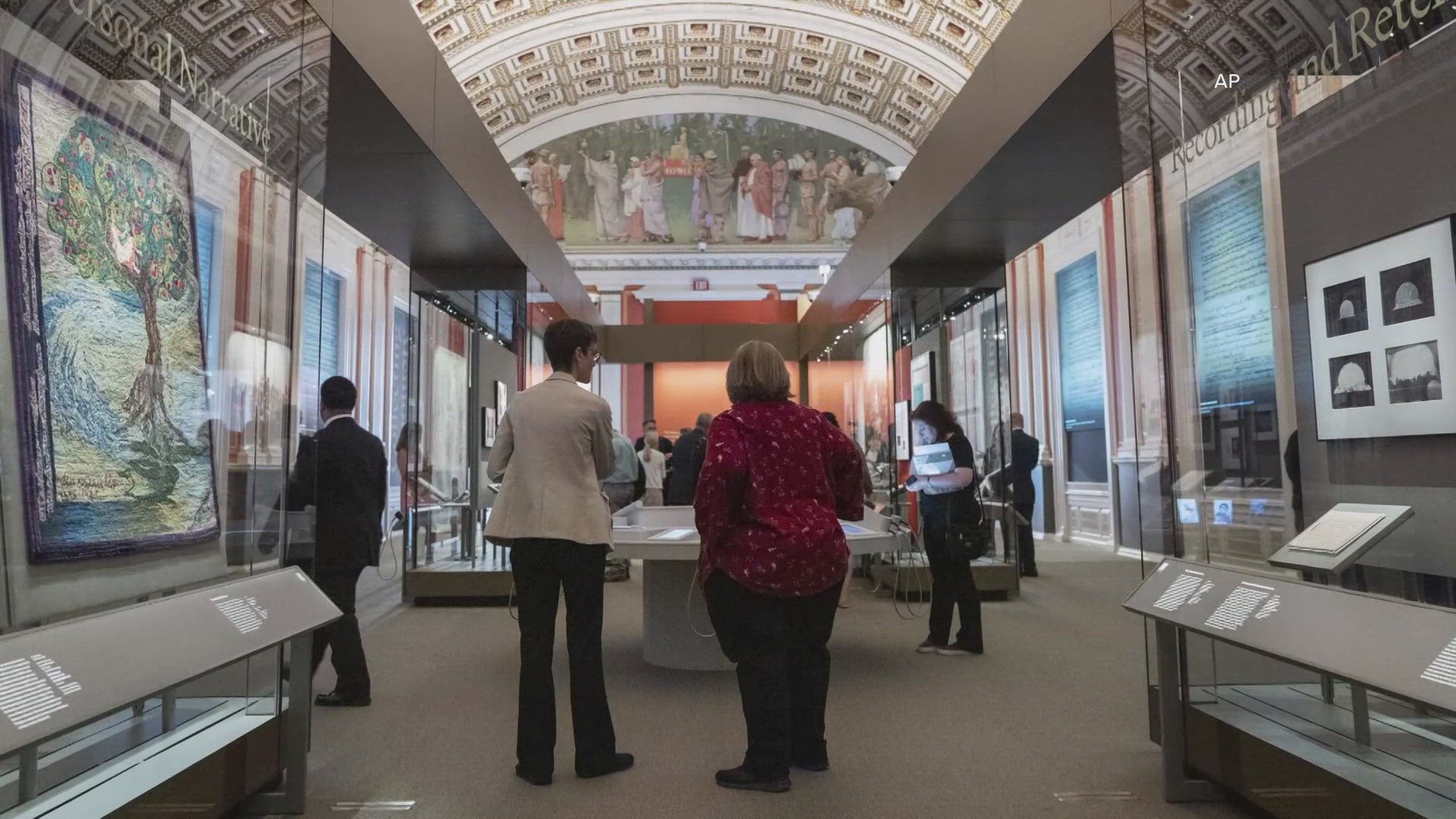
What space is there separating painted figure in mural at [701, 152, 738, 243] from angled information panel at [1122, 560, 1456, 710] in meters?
18.9

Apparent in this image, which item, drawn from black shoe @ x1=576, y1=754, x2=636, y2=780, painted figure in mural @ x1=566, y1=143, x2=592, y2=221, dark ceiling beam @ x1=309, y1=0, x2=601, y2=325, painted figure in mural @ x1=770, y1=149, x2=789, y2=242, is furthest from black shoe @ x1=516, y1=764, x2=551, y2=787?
painted figure in mural @ x1=770, y1=149, x2=789, y2=242

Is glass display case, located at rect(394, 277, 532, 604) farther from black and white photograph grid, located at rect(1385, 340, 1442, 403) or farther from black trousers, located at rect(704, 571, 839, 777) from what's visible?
black and white photograph grid, located at rect(1385, 340, 1442, 403)

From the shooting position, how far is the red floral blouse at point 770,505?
2930mm

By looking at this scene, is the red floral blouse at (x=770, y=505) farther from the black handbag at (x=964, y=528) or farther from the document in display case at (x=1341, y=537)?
the black handbag at (x=964, y=528)

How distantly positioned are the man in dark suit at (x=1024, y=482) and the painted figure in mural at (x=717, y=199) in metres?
12.6

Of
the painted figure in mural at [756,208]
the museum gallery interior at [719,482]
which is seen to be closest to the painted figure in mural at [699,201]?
the painted figure in mural at [756,208]

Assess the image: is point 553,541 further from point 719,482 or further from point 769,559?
point 769,559

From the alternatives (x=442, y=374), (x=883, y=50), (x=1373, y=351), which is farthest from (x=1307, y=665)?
(x=883, y=50)

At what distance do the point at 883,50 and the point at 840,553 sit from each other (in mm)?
15394

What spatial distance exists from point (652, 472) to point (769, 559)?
7.88m

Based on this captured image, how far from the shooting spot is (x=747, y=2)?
16.8 m

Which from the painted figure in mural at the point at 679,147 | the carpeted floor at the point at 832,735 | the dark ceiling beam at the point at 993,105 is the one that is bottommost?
the carpeted floor at the point at 832,735

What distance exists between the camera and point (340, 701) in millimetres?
4262

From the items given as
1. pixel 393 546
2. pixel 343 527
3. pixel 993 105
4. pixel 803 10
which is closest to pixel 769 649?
pixel 343 527
